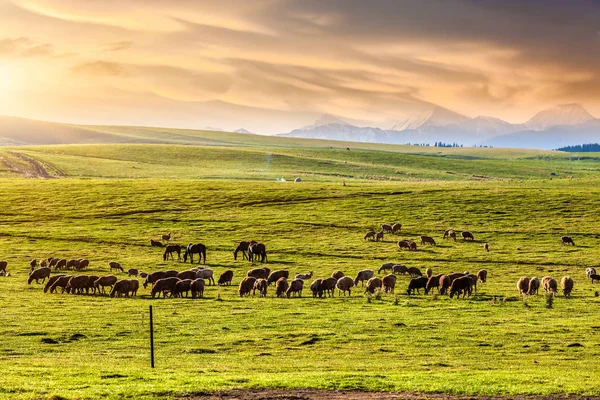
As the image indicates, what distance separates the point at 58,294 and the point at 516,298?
29315 millimetres

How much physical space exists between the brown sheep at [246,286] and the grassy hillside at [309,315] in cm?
120

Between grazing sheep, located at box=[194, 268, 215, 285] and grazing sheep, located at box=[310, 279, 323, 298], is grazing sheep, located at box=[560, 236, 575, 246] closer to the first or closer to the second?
grazing sheep, located at box=[310, 279, 323, 298]

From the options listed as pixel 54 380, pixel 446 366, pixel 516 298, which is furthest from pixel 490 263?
pixel 54 380

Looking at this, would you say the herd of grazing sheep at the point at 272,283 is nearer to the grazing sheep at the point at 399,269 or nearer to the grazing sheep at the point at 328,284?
the grazing sheep at the point at 328,284

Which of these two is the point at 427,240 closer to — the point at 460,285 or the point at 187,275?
the point at 460,285

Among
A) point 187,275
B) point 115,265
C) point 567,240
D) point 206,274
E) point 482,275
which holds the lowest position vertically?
point 115,265

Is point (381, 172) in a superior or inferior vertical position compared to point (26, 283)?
superior

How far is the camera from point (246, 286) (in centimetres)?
4088

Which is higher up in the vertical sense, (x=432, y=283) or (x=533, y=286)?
(x=533, y=286)

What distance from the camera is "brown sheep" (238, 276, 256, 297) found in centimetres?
4071

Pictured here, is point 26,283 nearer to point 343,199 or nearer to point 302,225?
point 302,225

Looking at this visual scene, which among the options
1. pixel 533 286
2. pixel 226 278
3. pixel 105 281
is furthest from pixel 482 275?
pixel 105 281

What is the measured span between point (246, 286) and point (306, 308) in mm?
6468

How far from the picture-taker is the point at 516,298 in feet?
127
